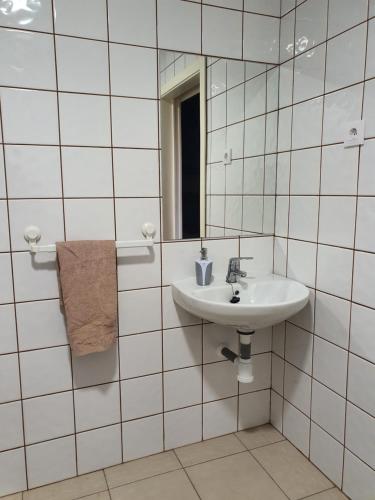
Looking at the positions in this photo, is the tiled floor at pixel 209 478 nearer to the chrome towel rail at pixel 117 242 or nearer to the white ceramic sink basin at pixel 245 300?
the white ceramic sink basin at pixel 245 300

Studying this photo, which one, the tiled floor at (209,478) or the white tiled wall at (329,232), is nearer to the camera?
the white tiled wall at (329,232)

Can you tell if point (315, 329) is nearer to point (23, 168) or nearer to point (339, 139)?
point (339, 139)

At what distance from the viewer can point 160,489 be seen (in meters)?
1.53

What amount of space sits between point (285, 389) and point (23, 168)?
4.89 feet

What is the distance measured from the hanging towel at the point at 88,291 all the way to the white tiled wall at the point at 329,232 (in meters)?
0.81

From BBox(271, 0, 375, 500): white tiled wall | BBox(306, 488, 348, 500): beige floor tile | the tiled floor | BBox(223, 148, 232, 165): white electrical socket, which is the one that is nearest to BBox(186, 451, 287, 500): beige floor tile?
the tiled floor

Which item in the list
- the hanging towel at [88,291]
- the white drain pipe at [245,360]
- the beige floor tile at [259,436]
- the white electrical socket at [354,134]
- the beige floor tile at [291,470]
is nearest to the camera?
the white electrical socket at [354,134]

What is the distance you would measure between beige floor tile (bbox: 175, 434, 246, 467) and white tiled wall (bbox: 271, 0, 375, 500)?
27cm

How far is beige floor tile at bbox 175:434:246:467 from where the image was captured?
5.59 ft

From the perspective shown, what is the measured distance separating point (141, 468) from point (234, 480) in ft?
1.30

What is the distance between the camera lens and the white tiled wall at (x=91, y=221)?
137 cm

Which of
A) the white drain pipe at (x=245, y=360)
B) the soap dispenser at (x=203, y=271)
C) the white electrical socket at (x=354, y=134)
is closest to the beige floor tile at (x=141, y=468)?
the white drain pipe at (x=245, y=360)

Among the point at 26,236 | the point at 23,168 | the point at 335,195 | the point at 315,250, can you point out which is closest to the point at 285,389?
the point at 315,250

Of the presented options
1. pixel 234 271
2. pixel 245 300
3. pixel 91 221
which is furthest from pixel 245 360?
pixel 91 221
